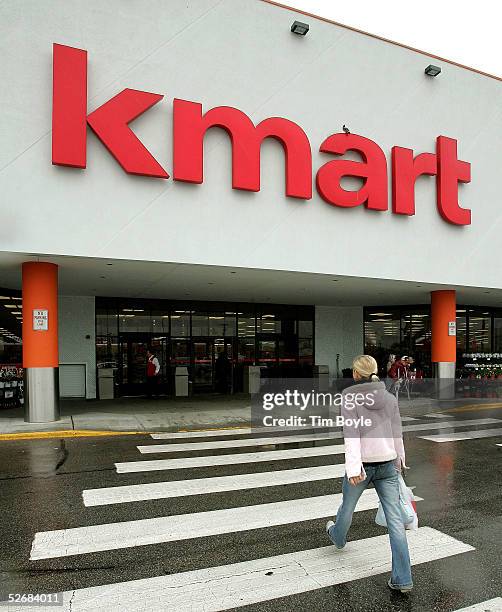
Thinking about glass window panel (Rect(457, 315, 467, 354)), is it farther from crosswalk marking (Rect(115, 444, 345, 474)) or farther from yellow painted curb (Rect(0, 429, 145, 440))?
yellow painted curb (Rect(0, 429, 145, 440))

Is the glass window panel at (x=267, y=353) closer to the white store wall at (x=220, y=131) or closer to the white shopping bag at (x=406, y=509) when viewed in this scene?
the white store wall at (x=220, y=131)

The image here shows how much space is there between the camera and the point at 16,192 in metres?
10.8

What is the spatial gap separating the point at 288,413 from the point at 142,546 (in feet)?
33.8

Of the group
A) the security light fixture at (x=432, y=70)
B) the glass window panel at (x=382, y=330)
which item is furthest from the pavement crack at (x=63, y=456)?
the glass window panel at (x=382, y=330)

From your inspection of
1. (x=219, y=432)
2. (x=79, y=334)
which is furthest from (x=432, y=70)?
(x=79, y=334)

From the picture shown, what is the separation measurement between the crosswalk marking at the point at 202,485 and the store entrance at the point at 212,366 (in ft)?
42.6

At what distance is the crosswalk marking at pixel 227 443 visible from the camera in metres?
9.63

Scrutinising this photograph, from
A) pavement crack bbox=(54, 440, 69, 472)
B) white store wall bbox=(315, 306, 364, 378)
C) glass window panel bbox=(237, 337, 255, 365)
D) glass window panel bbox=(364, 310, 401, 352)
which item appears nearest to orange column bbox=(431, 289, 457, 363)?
white store wall bbox=(315, 306, 364, 378)

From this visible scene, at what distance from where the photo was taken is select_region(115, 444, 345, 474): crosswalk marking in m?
8.20

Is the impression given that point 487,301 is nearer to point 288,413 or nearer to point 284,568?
point 288,413

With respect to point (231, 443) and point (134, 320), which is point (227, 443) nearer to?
point (231, 443)

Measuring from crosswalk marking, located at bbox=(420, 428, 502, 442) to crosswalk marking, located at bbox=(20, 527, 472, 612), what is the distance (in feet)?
19.7

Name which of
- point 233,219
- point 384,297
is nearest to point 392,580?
point 233,219

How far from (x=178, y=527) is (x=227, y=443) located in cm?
475
